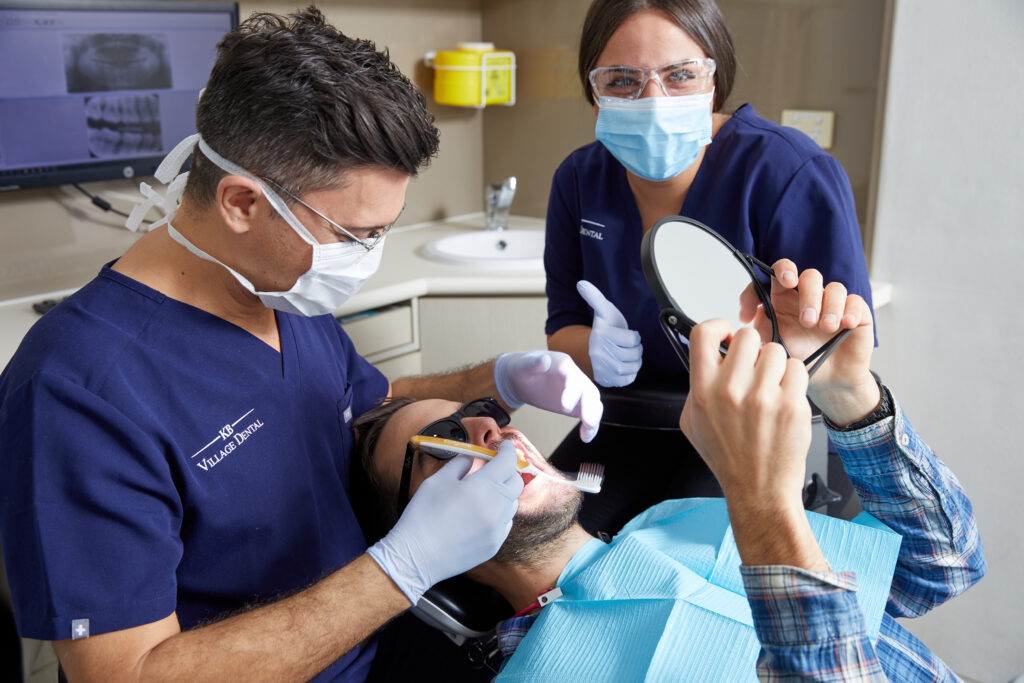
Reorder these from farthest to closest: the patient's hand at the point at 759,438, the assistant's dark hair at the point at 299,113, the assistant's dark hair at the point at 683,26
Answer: the assistant's dark hair at the point at 683,26 → the assistant's dark hair at the point at 299,113 → the patient's hand at the point at 759,438

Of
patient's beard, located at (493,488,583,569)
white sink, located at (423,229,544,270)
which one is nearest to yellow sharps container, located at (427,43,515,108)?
white sink, located at (423,229,544,270)

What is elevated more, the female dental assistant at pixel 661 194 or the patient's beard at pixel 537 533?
the female dental assistant at pixel 661 194

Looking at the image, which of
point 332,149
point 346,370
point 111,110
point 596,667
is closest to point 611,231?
point 346,370

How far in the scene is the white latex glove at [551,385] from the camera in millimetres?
1460

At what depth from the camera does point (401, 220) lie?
3133 millimetres

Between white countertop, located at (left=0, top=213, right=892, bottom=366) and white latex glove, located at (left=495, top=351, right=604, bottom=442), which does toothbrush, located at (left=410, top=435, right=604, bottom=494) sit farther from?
white countertop, located at (left=0, top=213, right=892, bottom=366)

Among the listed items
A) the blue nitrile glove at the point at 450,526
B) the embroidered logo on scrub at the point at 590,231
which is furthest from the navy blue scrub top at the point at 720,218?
the blue nitrile glove at the point at 450,526

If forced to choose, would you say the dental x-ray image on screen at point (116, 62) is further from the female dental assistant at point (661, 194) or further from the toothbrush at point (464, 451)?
the toothbrush at point (464, 451)

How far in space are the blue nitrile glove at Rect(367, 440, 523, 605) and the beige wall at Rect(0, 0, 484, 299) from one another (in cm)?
163

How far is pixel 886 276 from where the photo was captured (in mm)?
2275

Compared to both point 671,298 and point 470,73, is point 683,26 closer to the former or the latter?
point 671,298

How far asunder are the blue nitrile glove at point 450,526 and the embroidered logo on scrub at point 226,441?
0.24m

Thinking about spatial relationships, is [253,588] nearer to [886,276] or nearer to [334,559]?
[334,559]

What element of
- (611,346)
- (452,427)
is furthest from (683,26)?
(452,427)
